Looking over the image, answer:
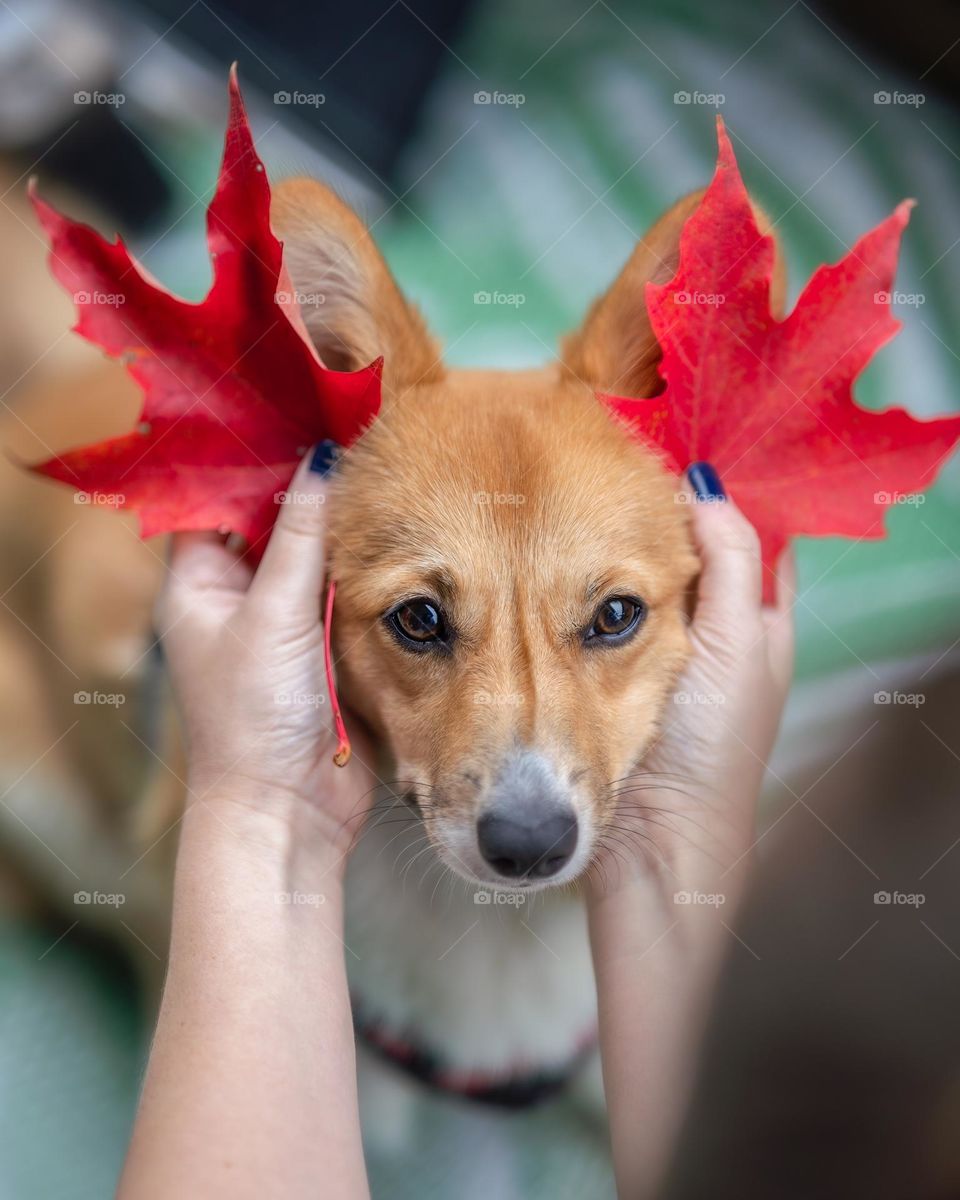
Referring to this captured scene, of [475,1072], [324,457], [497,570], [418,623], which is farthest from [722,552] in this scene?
[475,1072]

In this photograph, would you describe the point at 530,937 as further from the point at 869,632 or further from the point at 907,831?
the point at 869,632

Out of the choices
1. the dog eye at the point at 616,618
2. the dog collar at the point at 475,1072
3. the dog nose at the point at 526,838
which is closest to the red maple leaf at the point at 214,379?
the dog eye at the point at 616,618

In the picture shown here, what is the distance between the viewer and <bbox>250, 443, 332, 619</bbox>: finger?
1.28 meters

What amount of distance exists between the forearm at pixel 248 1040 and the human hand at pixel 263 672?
0.20 ft

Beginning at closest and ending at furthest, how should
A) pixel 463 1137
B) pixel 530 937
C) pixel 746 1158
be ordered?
pixel 746 1158, pixel 530 937, pixel 463 1137

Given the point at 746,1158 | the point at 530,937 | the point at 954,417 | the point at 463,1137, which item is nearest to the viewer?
the point at 746,1158

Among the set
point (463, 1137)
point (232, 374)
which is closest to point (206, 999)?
point (232, 374)

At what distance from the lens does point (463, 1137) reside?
6.22 ft

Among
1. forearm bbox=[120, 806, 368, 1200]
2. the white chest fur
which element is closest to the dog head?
forearm bbox=[120, 806, 368, 1200]

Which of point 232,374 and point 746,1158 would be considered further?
point 232,374

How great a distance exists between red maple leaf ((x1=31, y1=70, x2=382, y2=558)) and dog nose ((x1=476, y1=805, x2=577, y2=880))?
1.98 ft

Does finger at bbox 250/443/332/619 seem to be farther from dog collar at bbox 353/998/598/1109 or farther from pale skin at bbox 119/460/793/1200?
dog collar at bbox 353/998/598/1109

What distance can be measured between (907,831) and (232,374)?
1081mm

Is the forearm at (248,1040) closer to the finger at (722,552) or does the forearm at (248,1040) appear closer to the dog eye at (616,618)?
the dog eye at (616,618)
